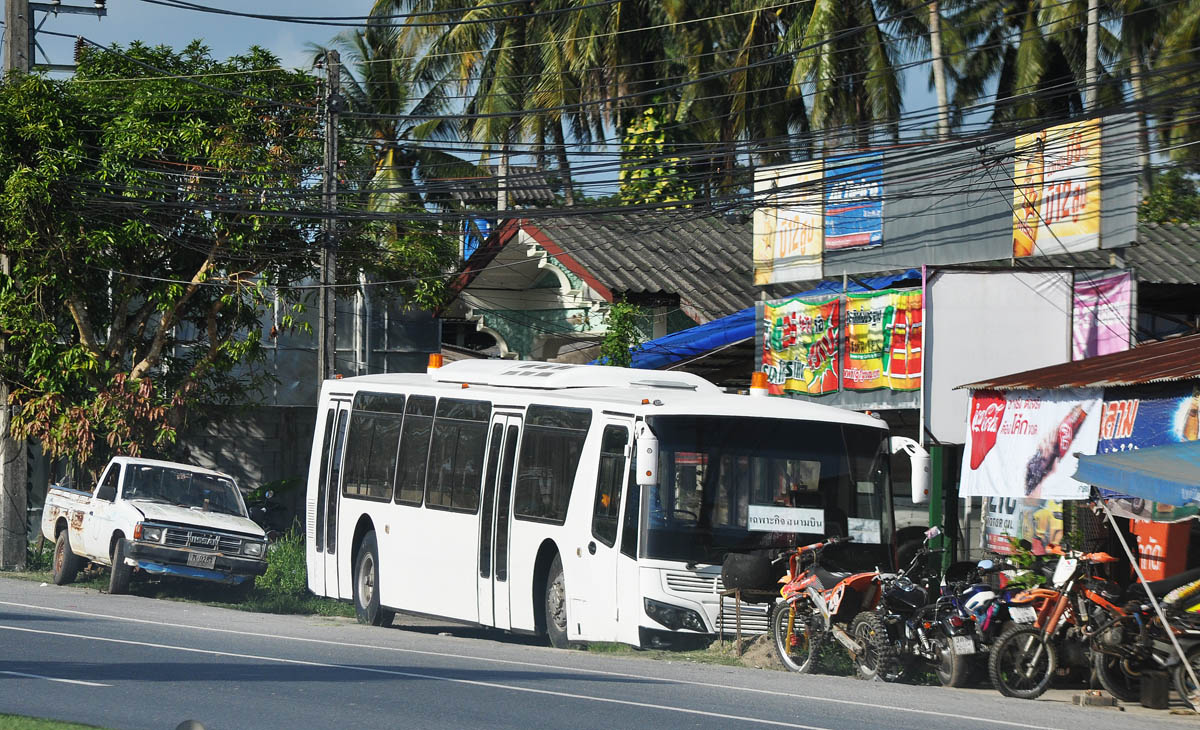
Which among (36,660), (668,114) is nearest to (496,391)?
(36,660)

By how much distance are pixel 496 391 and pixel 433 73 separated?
105 feet

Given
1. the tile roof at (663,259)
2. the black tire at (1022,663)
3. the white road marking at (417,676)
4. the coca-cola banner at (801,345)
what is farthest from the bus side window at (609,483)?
the tile roof at (663,259)

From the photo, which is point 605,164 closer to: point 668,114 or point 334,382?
point 334,382

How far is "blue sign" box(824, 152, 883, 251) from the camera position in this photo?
71.5ft

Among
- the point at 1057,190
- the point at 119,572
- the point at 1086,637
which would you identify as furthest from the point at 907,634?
the point at 119,572

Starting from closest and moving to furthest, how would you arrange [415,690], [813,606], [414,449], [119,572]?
[415,690] → [813,606] → [414,449] → [119,572]

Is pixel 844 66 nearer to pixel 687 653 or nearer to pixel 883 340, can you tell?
pixel 883 340

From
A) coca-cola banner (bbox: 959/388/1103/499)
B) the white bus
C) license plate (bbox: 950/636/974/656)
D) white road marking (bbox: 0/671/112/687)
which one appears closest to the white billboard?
coca-cola banner (bbox: 959/388/1103/499)

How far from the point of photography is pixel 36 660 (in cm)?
1279

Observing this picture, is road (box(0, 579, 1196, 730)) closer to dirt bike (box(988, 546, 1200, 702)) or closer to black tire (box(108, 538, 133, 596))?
dirt bike (box(988, 546, 1200, 702))

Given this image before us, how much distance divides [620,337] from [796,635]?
12206 millimetres

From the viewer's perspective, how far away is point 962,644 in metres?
13.4

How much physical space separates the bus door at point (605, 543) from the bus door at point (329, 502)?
18.7ft

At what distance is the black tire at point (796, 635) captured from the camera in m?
14.2
